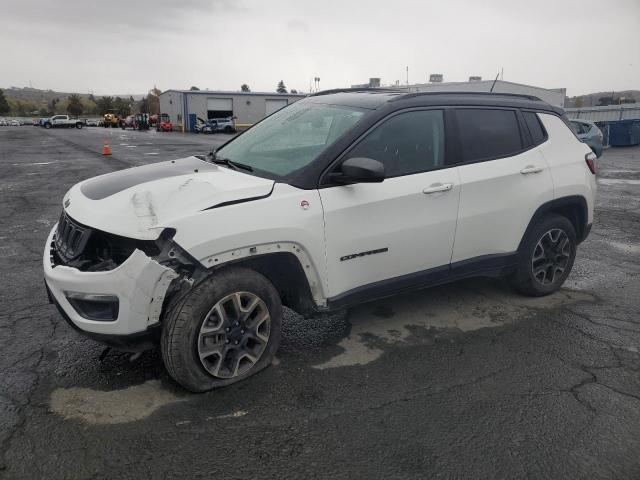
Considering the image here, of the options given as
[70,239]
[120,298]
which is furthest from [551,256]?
[70,239]

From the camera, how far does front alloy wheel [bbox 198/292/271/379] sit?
9.70 ft

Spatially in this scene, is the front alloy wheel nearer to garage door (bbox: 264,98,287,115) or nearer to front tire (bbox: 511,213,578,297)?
front tire (bbox: 511,213,578,297)

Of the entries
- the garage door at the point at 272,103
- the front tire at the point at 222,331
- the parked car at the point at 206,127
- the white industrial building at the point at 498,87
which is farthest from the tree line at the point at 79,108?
the front tire at the point at 222,331

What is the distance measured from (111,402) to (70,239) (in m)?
1.03

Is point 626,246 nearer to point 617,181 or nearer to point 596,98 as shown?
point 617,181

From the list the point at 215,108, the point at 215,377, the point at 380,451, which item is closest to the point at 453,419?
the point at 380,451

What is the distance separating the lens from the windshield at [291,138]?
11.4ft

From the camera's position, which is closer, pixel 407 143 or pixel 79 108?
pixel 407 143

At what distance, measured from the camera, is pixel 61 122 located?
5878cm

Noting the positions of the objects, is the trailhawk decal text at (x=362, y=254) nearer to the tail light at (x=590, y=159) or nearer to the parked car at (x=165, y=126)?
the tail light at (x=590, y=159)

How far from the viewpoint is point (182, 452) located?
252 centimetres

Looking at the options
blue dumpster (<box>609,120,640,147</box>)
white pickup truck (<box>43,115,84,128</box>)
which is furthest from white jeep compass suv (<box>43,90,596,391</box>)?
white pickup truck (<box>43,115,84,128</box>)

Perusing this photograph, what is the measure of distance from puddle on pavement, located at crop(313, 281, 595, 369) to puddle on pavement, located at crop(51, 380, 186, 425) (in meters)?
1.07

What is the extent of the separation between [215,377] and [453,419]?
1441 mm
